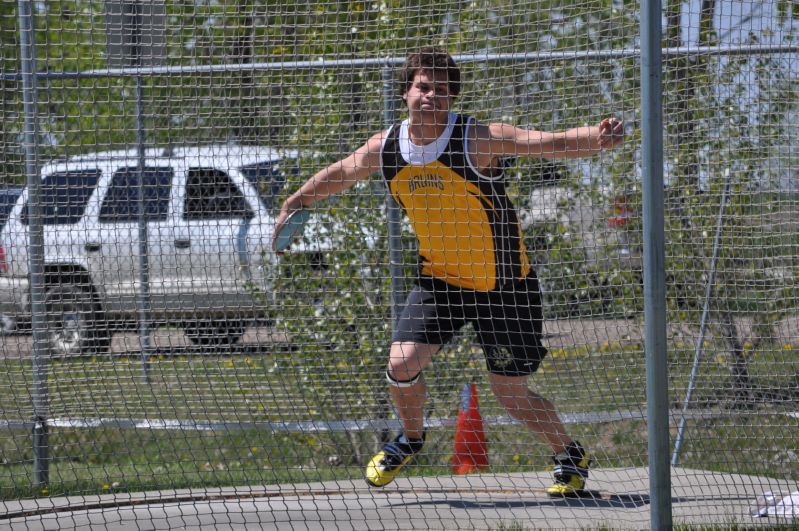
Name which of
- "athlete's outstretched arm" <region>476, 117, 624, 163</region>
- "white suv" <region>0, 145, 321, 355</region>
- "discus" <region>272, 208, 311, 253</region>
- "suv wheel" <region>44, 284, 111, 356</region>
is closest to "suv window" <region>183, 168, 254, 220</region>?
"white suv" <region>0, 145, 321, 355</region>

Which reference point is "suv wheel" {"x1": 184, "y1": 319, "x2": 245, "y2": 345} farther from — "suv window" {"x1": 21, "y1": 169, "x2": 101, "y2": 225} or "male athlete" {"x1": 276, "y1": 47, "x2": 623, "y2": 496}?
"male athlete" {"x1": 276, "y1": 47, "x2": 623, "y2": 496}

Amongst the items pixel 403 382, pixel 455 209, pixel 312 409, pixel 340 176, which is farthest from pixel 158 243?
pixel 455 209

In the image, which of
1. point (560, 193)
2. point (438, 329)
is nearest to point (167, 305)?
point (438, 329)

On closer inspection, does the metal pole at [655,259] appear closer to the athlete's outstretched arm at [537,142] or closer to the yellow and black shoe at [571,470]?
the athlete's outstretched arm at [537,142]

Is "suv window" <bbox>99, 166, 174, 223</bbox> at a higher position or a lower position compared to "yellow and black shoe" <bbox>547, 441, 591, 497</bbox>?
higher

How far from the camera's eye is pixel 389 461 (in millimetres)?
4512

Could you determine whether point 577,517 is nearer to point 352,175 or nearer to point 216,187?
point 352,175

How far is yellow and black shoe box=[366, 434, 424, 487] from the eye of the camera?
451 cm

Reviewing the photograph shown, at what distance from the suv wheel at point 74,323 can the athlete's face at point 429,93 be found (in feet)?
7.63

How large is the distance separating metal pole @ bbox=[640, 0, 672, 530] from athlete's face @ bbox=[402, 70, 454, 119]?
1291 millimetres

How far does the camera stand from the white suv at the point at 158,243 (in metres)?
5.59

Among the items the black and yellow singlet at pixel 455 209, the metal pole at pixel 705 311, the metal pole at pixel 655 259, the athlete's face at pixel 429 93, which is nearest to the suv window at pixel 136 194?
the black and yellow singlet at pixel 455 209

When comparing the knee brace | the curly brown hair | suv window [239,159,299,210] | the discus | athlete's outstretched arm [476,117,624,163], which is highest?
the curly brown hair

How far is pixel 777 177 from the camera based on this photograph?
202 inches
